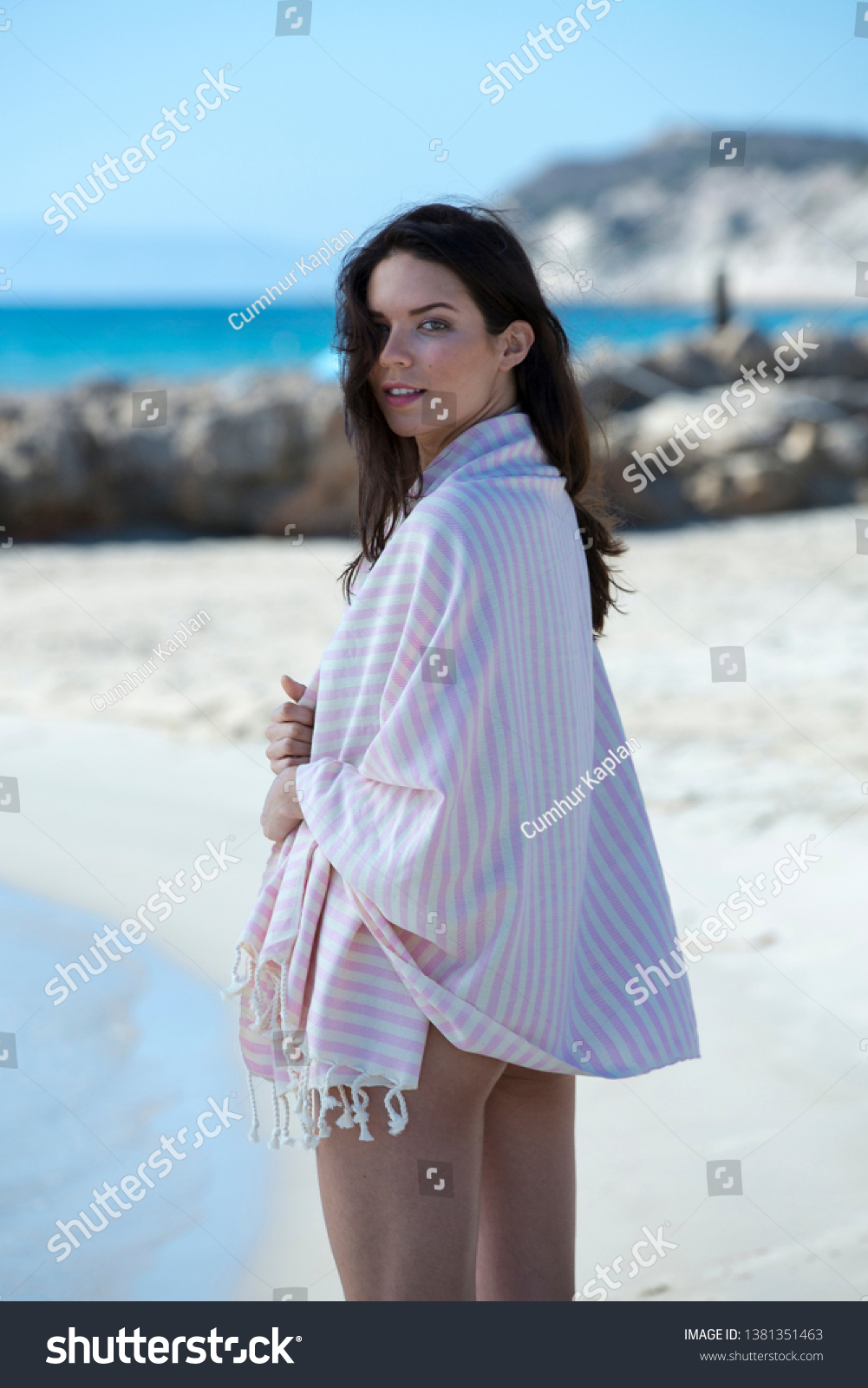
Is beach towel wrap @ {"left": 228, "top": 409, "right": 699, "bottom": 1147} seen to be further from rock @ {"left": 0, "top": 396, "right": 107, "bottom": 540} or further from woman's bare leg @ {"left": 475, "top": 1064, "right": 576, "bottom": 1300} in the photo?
rock @ {"left": 0, "top": 396, "right": 107, "bottom": 540}

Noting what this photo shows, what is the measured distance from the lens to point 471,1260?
1.27 m

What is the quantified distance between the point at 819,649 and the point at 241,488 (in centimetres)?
617

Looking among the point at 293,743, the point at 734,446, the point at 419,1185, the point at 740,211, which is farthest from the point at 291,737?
the point at 740,211

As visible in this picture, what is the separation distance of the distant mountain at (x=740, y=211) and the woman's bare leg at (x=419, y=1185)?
158 ft

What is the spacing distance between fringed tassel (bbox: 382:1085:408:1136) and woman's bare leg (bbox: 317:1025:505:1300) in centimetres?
2

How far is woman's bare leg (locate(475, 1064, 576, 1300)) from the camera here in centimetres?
143

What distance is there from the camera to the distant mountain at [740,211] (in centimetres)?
5300

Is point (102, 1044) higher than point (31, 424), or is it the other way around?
point (31, 424)

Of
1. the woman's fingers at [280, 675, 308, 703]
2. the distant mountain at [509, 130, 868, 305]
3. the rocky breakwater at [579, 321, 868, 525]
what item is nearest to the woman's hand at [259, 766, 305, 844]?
the woman's fingers at [280, 675, 308, 703]

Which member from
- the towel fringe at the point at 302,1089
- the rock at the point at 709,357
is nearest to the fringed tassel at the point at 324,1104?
the towel fringe at the point at 302,1089

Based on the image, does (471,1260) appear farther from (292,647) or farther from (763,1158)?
→ (292,647)

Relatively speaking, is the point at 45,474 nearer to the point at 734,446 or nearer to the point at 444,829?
the point at 734,446

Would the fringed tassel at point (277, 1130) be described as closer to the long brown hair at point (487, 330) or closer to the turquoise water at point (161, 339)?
the long brown hair at point (487, 330)
